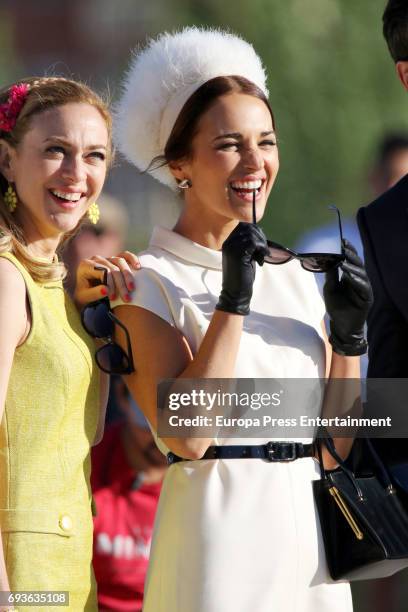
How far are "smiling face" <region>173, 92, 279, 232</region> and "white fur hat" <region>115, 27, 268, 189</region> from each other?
0.31 feet

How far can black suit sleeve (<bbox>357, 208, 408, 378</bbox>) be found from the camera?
3.57 m

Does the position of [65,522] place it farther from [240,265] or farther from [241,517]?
[240,265]

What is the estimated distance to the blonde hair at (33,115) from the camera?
10.7 feet

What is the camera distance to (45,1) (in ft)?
42.1

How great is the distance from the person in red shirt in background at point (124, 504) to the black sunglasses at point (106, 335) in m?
1.43

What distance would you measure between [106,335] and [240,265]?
0.43 metres

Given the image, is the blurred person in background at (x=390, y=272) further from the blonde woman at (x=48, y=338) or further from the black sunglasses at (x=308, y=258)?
the blonde woman at (x=48, y=338)

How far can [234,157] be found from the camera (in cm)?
345

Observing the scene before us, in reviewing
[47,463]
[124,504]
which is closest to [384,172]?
[124,504]

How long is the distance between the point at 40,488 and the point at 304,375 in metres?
0.74

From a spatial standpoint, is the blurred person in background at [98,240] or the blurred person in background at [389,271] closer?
the blurred person in background at [389,271]

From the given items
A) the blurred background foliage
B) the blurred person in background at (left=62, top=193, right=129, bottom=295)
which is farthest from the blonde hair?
the blurred background foliage

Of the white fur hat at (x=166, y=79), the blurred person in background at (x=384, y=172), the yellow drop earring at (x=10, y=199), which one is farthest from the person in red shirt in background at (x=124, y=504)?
the blurred person in background at (x=384, y=172)

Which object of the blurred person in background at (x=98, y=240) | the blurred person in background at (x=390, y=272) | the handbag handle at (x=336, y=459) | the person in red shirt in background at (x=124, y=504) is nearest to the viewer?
the handbag handle at (x=336, y=459)
